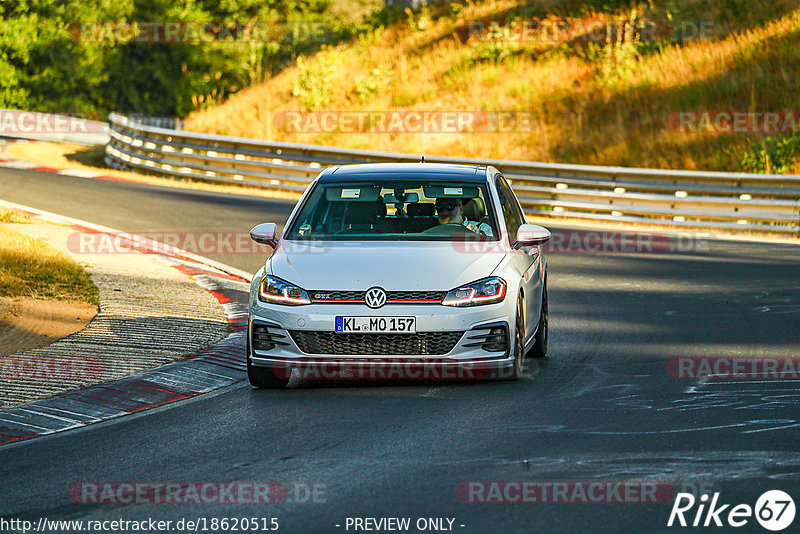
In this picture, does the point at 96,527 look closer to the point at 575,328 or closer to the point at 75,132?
the point at 575,328

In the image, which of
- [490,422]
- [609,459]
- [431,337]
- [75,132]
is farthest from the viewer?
[75,132]

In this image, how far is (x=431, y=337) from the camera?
8781 millimetres

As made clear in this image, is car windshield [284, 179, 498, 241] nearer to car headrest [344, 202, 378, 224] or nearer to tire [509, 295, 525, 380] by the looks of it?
car headrest [344, 202, 378, 224]

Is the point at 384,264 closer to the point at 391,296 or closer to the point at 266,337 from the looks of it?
the point at 391,296

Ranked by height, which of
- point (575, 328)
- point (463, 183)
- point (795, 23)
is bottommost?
point (575, 328)

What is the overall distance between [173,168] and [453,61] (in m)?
10.8

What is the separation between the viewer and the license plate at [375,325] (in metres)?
8.70

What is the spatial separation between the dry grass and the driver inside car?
178 inches

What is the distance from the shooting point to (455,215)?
10102 millimetres

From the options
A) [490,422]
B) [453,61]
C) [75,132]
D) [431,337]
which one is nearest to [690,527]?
[490,422]

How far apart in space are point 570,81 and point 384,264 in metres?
25.5
